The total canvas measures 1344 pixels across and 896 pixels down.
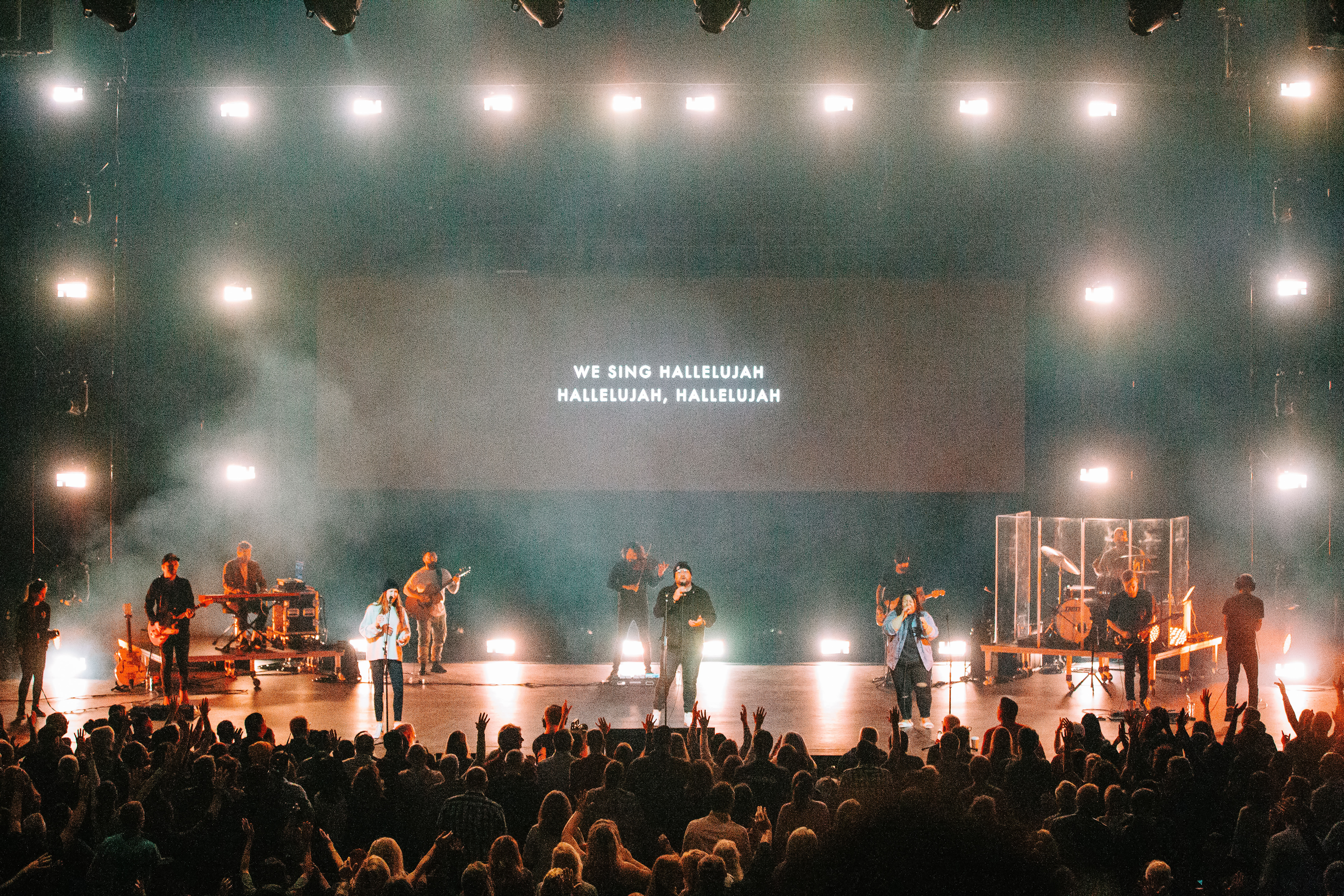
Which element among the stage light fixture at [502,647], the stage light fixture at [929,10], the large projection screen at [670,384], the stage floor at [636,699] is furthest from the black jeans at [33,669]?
the stage light fixture at [929,10]

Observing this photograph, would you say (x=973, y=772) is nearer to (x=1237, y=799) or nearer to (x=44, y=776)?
(x=1237, y=799)

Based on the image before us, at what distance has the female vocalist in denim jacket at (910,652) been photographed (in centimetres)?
980

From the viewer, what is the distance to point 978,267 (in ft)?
43.4

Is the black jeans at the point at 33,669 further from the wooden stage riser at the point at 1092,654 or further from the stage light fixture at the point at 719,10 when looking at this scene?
the wooden stage riser at the point at 1092,654

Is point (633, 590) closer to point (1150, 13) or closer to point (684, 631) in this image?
point (684, 631)

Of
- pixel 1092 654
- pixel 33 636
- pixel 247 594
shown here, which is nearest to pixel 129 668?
pixel 247 594

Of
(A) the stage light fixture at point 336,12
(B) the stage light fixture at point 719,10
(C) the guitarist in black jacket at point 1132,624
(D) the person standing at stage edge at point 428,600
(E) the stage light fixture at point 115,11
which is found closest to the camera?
(E) the stage light fixture at point 115,11

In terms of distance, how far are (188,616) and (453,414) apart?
4.04 meters

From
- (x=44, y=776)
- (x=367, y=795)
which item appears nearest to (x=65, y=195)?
(x=44, y=776)

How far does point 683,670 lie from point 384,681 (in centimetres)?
281

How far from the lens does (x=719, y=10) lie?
27.4 ft

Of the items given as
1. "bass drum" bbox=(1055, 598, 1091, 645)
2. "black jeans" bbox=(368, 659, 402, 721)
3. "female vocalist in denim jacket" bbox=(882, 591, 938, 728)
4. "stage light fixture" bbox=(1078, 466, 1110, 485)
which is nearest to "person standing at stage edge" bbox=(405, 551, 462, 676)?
"black jeans" bbox=(368, 659, 402, 721)

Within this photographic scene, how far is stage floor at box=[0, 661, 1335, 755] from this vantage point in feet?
33.1

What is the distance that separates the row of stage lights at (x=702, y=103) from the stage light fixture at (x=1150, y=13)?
423 cm
